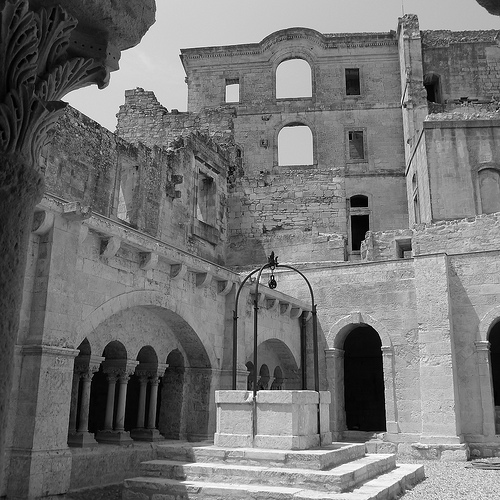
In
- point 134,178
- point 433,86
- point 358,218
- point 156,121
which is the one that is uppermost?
point 433,86

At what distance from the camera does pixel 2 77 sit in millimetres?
2148

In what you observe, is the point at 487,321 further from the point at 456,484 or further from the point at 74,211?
the point at 74,211

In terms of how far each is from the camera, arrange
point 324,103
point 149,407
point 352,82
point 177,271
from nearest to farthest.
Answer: point 177,271 → point 149,407 → point 324,103 → point 352,82

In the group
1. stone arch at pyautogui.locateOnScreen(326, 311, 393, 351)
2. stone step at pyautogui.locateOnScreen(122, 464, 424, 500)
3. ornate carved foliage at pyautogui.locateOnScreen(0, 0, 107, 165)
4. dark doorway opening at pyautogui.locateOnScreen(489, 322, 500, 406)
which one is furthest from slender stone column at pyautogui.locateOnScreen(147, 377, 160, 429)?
dark doorway opening at pyautogui.locateOnScreen(489, 322, 500, 406)

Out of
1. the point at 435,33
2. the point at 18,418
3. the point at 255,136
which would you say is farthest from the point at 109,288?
the point at 435,33

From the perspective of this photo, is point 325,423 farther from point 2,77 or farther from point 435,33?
point 435,33

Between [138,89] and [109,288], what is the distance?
61.5 feet

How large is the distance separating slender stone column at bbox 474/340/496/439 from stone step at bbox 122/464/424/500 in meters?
5.81

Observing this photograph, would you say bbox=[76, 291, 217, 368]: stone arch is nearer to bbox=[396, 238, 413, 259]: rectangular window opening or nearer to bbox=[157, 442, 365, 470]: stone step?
bbox=[157, 442, 365, 470]: stone step

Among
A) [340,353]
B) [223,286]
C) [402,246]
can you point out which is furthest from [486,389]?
[223,286]

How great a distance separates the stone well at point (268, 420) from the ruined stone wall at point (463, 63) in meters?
23.6

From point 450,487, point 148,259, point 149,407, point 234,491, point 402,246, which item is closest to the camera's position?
point 234,491

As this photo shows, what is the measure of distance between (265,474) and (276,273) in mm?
9030

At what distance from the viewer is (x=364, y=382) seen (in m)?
19.4
